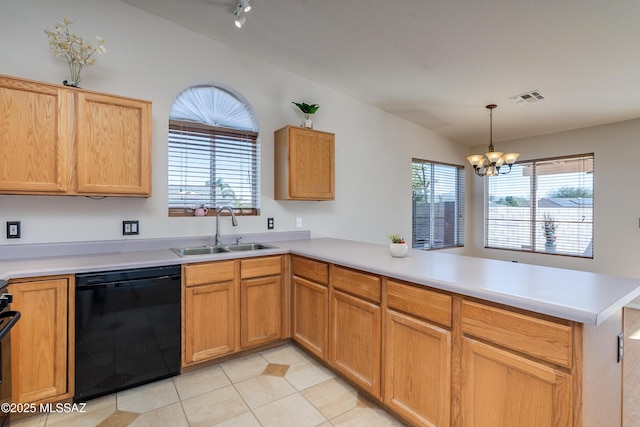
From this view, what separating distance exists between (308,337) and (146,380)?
1179 mm

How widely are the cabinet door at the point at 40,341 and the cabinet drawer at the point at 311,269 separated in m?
1.54

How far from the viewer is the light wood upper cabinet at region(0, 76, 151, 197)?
1.96 metres

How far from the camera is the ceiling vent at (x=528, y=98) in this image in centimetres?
337

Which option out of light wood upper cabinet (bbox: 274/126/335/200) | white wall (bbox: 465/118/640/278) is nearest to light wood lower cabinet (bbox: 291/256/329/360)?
light wood upper cabinet (bbox: 274/126/335/200)

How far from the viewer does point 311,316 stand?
2.53 metres

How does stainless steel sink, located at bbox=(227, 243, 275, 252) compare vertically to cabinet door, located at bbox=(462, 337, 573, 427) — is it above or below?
above

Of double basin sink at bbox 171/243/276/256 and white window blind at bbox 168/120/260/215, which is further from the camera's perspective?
white window blind at bbox 168/120/260/215

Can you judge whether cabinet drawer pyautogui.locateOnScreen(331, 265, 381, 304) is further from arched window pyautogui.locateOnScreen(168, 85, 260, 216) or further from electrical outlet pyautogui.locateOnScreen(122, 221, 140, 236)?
electrical outlet pyautogui.locateOnScreen(122, 221, 140, 236)

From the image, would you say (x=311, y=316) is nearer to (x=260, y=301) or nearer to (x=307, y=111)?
(x=260, y=301)

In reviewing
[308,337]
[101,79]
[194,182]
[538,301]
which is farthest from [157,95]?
[538,301]

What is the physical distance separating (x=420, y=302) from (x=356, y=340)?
0.64 metres

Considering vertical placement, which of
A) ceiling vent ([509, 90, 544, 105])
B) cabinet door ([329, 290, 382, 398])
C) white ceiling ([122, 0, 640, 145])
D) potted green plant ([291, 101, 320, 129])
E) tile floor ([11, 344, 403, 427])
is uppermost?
white ceiling ([122, 0, 640, 145])

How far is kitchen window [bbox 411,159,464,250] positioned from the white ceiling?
128 cm

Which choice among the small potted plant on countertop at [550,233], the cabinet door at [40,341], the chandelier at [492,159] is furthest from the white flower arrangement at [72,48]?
the small potted plant on countertop at [550,233]
